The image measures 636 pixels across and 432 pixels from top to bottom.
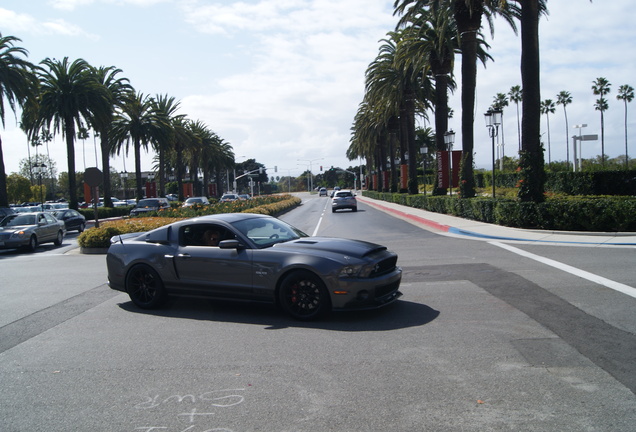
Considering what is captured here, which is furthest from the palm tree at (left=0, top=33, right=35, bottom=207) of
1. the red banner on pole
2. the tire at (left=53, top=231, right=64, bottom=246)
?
the red banner on pole

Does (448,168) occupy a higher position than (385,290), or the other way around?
(448,168)

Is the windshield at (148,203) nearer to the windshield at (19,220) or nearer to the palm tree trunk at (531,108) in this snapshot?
the windshield at (19,220)

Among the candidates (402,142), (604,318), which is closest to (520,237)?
(604,318)

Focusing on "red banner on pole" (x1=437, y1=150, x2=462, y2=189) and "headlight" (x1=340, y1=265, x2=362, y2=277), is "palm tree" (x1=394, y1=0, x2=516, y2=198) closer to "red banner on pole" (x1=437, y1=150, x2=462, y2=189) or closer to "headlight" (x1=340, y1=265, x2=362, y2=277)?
"red banner on pole" (x1=437, y1=150, x2=462, y2=189)

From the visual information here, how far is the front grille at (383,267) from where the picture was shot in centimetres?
731

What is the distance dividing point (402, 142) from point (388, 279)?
44.6 metres

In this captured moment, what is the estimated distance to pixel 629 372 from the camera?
Answer: 5.01 metres

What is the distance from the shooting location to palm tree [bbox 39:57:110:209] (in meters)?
39.9

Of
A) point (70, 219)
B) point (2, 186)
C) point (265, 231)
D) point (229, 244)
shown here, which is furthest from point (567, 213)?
point (2, 186)

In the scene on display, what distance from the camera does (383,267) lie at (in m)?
7.56

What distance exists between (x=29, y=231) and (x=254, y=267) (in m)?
17.0

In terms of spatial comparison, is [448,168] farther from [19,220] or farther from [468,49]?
[19,220]

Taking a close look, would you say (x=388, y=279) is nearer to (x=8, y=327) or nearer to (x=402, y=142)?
(x=8, y=327)


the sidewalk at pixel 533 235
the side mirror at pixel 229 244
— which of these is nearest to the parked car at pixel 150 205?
the sidewalk at pixel 533 235
